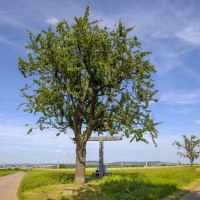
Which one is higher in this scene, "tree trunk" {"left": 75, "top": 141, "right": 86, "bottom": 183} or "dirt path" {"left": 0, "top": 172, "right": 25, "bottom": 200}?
"tree trunk" {"left": 75, "top": 141, "right": 86, "bottom": 183}

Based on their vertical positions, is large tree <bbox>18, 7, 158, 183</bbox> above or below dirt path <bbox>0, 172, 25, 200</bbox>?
above

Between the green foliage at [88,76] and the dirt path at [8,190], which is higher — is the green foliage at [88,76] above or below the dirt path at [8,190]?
above

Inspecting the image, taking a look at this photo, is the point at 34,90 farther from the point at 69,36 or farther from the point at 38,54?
the point at 69,36

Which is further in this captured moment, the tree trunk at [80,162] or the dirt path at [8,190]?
the tree trunk at [80,162]

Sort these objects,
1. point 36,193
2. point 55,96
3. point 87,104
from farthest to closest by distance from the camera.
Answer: point 87,104 < point 55,96 < point 36,193

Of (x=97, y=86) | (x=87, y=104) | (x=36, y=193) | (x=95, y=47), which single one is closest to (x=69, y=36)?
(x=95, y=47)

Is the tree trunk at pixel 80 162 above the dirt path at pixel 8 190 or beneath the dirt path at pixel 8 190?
above

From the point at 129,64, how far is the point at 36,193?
1171 cm

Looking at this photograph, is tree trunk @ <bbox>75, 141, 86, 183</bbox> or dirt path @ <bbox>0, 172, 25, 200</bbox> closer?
dirt path @ <bbox>0, 172, 25, 200</bbox>

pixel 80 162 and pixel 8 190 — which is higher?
pixel 80 162

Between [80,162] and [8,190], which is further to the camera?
[80,162]

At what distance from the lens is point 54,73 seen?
26.2m

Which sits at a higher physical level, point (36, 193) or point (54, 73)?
point (54, 73)

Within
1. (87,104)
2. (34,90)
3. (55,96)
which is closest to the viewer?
(55,96)
